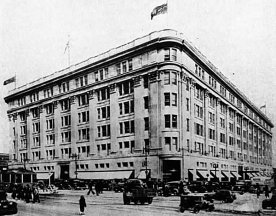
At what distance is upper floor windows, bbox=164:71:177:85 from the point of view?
47094 mm

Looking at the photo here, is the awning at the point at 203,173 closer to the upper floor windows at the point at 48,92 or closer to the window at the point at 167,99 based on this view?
the window at the point at 167,99

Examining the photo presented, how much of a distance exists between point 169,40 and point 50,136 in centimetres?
2936

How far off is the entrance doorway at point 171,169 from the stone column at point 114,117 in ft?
27.8

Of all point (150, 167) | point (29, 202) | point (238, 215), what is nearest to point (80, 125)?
point (150, 167)

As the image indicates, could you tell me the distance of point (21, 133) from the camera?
73.8 m

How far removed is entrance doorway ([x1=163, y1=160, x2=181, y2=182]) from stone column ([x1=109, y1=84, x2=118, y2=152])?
848 centimetres

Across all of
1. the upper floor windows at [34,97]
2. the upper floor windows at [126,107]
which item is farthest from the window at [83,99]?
the upper floor windows at [34,97]

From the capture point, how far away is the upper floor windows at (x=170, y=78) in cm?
4709

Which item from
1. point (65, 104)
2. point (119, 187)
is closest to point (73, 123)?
point (65, 104)

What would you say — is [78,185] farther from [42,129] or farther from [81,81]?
[42,129]

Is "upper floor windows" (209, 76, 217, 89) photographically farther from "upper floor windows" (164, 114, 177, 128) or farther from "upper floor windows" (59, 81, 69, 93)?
"upper floor windows" (59, 81, 69, 93)

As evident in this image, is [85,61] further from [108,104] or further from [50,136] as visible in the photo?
[50,136]

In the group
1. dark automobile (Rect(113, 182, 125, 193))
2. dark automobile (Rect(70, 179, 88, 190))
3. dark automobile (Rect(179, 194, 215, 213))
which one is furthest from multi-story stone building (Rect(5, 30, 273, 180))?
dark automobile (Rect(179, 194, 215, 213))

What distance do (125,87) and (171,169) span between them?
12.7 meters
